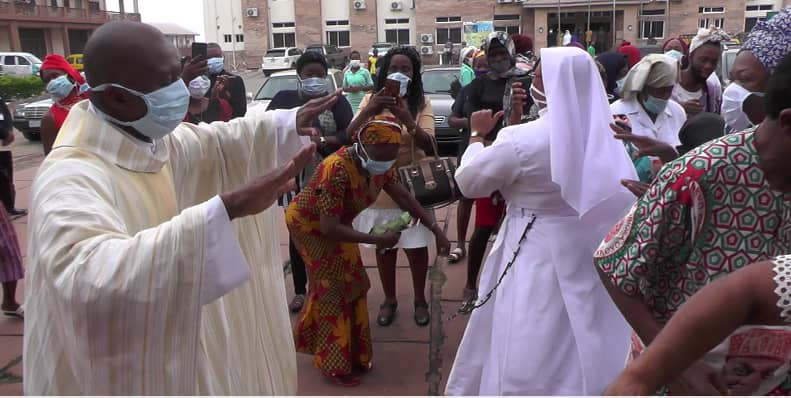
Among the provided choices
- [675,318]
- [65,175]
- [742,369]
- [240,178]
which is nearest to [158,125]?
[65,175]

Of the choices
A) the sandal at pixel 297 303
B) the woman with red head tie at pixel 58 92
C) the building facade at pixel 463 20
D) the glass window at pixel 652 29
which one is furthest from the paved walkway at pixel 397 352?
the glass window at pixel 652 29

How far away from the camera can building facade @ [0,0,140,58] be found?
39062mm

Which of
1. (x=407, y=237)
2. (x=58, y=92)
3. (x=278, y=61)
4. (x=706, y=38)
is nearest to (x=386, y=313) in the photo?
(x=407, y=237)

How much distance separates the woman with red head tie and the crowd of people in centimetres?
117

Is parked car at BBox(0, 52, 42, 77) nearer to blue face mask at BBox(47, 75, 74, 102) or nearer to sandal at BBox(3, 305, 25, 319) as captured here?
blue face mask at BBox(47, 75, 74, 102)

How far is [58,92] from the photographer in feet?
19.0

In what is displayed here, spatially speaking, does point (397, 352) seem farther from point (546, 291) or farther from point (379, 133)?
point (546, 291)

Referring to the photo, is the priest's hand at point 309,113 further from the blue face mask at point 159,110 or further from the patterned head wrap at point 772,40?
the patterned head wrap at point 772,40

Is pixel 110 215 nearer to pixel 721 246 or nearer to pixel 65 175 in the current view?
pixel 65 175

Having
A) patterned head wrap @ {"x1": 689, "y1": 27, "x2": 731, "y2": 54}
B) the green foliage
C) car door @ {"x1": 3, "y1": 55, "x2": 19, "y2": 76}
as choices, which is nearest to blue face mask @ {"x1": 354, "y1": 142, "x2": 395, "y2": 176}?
patterned head wrap @ {"x1": 689, "y1": 27, "x2": 731, "y2": 54}

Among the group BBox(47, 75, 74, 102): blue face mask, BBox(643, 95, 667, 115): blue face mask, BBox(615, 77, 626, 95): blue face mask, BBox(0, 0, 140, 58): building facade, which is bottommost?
BBox(643, 95, 667, 115): blue face mask

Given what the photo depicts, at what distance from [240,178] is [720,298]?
77.5 inches

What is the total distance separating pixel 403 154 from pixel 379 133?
1135 millimetres

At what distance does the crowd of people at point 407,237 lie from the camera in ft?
5.29
